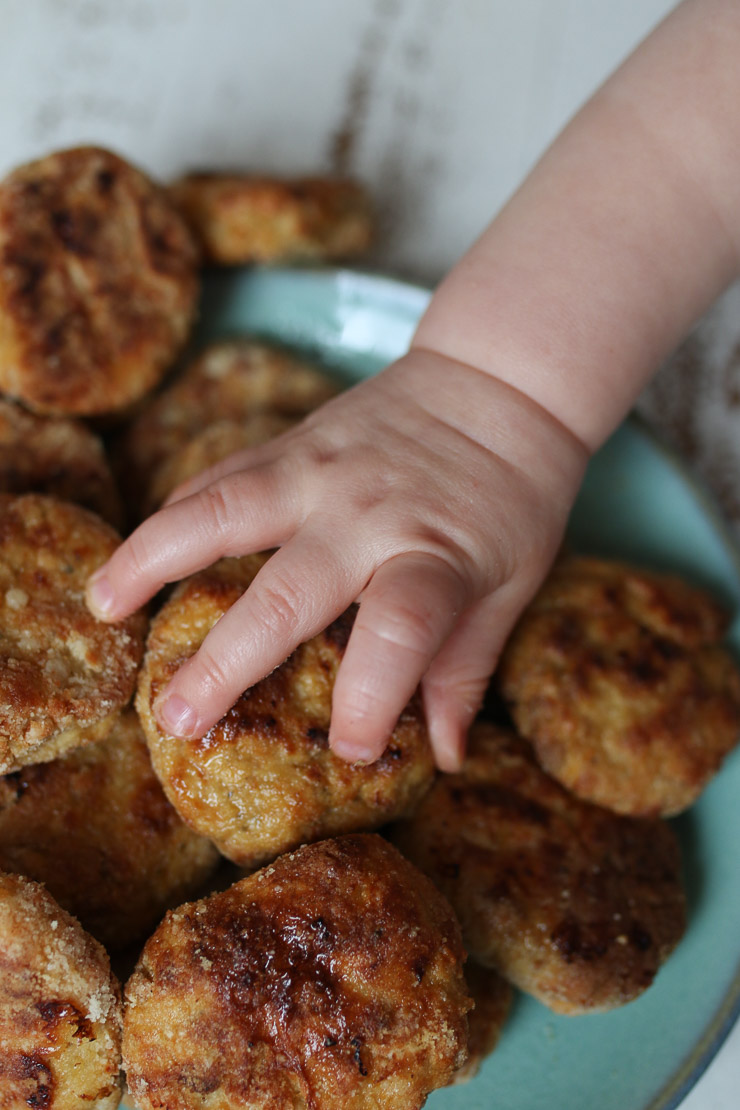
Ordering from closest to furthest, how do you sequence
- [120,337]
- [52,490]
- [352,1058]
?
[352,1058]
[52,490]
[120,337]

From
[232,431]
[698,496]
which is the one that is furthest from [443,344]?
[698,496]

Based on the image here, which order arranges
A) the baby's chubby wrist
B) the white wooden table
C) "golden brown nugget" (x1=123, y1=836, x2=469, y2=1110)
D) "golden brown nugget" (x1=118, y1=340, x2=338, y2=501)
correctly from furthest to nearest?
the white wooden table → "golden brown nugget" (x1=118, y1=340, x2=338, y2=501) → the baby's chubby wrist → "golden brown nugget" (x1=123, y1=836, x2=469, y2=1110)

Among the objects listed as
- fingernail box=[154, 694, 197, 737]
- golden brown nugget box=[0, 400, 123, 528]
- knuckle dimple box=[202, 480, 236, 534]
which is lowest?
golden brown nugget box=[0, 400, 123, 528]

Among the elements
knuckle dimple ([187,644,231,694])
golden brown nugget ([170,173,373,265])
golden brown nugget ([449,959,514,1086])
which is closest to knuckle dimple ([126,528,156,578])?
knuckle dimple ([187,644,231,694])

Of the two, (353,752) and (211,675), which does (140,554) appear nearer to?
(211,675)

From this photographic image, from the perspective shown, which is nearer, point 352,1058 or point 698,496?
point 352,1058

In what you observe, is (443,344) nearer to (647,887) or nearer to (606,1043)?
(647,887)

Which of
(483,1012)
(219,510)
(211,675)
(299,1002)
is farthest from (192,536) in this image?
(483,1012)

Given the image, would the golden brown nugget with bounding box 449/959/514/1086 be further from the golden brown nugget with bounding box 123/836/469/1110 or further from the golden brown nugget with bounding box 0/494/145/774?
the golden brown nugget with bounding box 0/494/145/774
